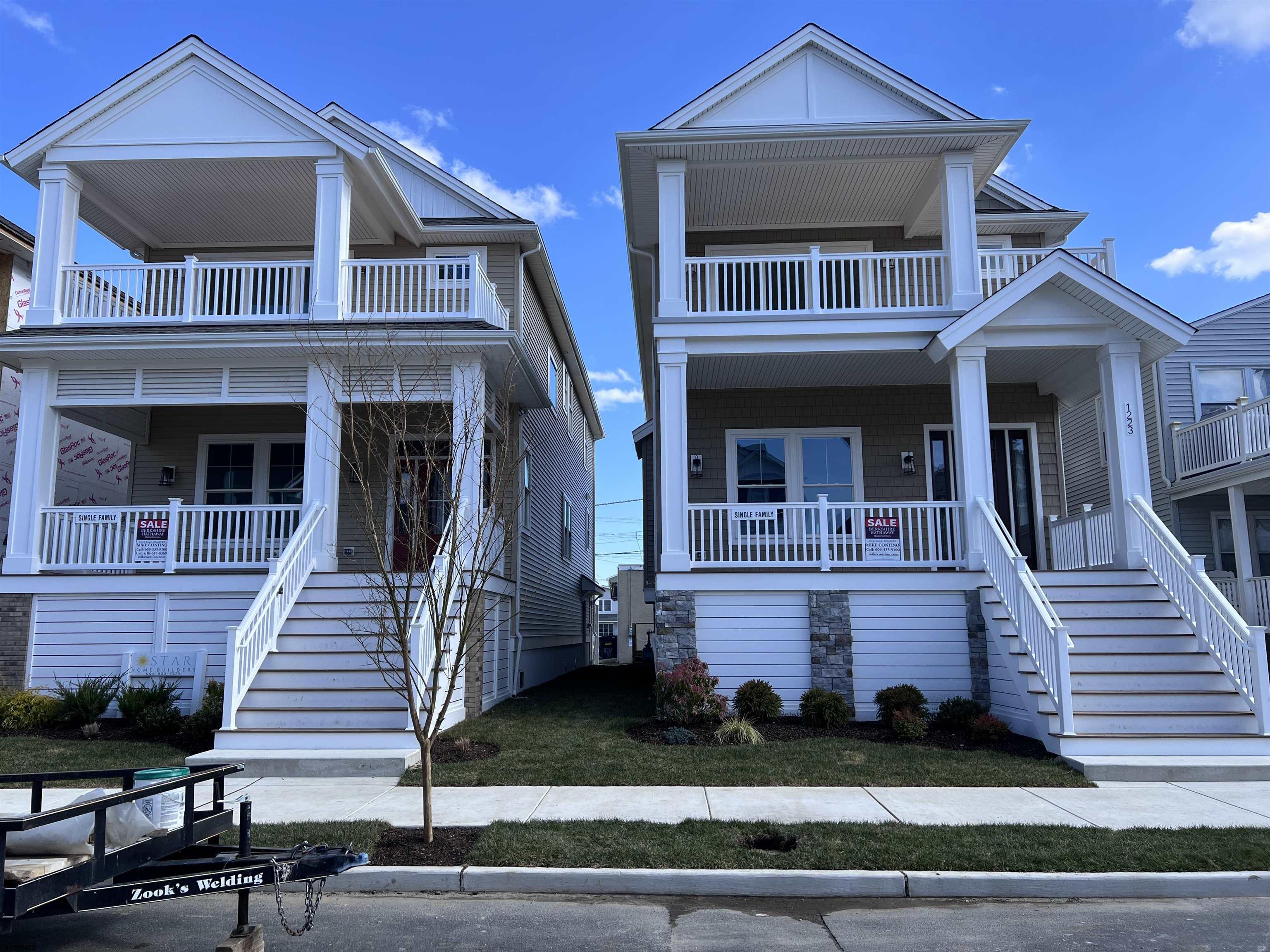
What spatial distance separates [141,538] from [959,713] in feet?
35.8

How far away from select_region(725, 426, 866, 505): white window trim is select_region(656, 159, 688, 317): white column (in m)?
3.04

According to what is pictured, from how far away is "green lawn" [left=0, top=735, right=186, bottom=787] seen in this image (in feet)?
30.5

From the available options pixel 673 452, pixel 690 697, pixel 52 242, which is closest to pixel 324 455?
pixel 673 452

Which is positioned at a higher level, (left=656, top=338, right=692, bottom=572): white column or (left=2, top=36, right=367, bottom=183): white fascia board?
(left=2, top=36, right=367, bottom=183): white fascia board

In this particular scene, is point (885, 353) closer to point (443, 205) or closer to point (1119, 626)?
point (1119, 626)

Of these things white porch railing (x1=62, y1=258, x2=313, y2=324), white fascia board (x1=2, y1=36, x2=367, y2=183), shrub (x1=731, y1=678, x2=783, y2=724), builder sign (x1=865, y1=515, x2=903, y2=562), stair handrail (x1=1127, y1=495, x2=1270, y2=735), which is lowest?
shrub (x1=731, y1=678, x2=783, y2=724)

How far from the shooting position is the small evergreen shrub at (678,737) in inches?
409

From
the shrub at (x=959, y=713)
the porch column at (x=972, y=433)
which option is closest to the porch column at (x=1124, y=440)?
the porch column at (x=972, y=433)

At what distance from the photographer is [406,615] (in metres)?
6.72

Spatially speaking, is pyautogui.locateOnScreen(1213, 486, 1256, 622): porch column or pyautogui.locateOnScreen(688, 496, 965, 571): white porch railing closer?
pyautogui.locateOnScreen(688, 496, 965, 571): white porch railing

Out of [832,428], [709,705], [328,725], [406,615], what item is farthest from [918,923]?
[832,428]

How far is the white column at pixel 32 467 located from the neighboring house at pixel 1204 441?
1687 cm

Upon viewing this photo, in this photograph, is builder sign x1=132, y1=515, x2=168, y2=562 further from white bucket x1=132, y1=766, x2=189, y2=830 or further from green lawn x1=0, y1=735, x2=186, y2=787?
white bucket x1=132, y1=766, x2=189, y2=830

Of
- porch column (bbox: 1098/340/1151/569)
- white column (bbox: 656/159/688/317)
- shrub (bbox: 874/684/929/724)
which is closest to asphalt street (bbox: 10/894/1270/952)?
shrub (bbox: 874/684/929/724)
